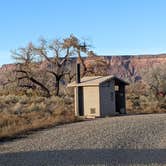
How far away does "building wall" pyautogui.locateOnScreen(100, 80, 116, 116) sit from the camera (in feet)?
105

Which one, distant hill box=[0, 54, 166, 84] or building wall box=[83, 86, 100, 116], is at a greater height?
distant hill box=[0, 54, 166, 84]

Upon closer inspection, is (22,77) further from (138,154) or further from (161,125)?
(138,154)

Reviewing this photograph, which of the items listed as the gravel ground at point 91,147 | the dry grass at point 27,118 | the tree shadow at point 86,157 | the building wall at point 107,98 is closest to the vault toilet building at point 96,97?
the building wall at point 107,98

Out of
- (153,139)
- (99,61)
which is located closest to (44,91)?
(99,61)

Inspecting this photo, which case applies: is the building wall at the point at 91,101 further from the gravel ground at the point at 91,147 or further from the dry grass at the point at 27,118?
the gravel ground at the point at 91,147

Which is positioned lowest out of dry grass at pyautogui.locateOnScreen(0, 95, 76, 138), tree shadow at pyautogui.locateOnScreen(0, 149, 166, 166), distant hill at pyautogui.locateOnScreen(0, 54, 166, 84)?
tree shadow at pyautogui.locateOnScreen(0, 149, 166, 166)

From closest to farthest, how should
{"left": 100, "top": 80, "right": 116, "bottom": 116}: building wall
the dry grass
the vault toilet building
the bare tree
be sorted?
1. the dry grass
2. the vault toilet building
3. {"left": 100, "top": 80, "right": 116, "bottom": 116}: building wall
4. the bare tree

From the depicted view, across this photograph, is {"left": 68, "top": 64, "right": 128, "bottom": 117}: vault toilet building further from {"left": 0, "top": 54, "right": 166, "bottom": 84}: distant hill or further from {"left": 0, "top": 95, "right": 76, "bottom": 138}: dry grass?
{"left": 0, "top": 54, "right": 166, "bottom": 84}: distant hill

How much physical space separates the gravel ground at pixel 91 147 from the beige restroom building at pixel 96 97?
837cm

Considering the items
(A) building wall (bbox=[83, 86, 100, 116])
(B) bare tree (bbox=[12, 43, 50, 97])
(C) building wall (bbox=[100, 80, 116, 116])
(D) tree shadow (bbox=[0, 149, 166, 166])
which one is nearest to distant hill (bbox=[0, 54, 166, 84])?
(B) bare tree (bbox=[12, 43, 50, 97])

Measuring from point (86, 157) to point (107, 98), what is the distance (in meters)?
18.3

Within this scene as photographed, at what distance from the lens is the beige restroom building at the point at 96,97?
104 feet

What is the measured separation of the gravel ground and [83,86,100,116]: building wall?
8370 millimetres

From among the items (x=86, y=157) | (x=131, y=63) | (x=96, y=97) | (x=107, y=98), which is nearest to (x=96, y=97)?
(x=96, y=97)
